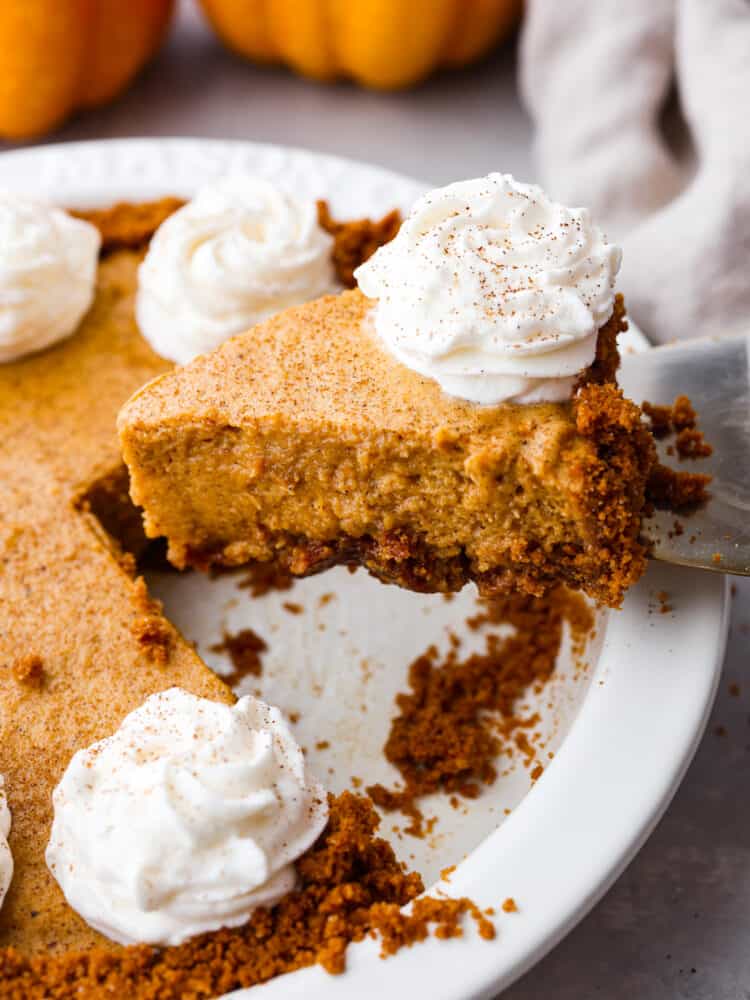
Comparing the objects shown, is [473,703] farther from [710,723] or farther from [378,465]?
[378,465]

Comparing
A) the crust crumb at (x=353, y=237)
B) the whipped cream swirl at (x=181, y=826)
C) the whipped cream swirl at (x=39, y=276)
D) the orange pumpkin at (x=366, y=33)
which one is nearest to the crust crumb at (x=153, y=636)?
the whipped cream swirl at (x=181, y=826)

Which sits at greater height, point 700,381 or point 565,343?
point 565,343

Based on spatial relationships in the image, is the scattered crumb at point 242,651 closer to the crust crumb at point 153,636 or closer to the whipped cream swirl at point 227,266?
the crust crumb at point 153,636

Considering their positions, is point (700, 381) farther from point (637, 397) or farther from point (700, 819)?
point (700, 819)

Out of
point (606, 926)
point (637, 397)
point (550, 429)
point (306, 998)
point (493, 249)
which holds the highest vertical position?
point (493, 249)

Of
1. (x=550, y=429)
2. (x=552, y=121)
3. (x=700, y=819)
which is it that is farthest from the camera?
(x=552, y=121)

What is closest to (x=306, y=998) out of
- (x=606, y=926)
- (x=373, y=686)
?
(x=606, y=926)

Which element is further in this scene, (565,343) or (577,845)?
(565,343)
